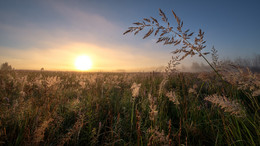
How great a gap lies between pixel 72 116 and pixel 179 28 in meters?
2.64

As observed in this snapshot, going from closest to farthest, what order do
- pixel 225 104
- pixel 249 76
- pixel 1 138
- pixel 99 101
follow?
pixel 225 104
pixel 249 76
pixel 1 138
pixel 99 101

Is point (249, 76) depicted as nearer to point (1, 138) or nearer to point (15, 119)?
point (1, 138)

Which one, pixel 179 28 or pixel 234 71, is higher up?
pixel 179 28

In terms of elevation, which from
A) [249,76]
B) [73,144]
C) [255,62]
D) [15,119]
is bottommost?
[73,144]

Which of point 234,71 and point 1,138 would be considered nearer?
point 234,71

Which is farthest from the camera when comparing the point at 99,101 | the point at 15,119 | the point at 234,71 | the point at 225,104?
the point at 99,101

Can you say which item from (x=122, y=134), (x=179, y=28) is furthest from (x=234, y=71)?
(x=122, y=134)

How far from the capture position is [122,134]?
7.06ft

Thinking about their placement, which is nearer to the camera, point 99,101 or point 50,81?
point 50,81

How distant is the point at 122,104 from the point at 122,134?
1.10 metres

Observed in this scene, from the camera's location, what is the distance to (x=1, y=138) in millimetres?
1640

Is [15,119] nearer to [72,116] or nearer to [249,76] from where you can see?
[72,116]

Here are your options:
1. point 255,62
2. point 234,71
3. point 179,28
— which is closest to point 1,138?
point 179,28

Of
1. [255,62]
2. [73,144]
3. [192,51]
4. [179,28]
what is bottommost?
[73,144]
